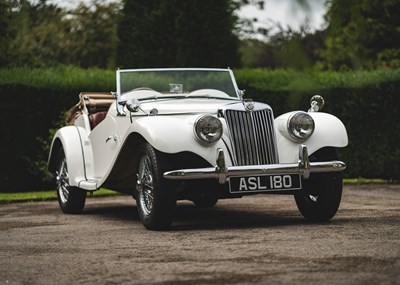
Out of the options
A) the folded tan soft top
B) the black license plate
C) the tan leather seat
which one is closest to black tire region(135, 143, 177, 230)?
the black license plate

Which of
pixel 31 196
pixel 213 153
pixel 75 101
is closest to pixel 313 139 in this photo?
pixel 213 153

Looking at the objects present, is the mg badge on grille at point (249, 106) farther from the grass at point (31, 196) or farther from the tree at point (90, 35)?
the tree at point (90, 35)

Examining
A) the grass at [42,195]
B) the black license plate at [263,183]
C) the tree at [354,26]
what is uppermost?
the tree at [354,26]

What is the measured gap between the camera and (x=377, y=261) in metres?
5.09

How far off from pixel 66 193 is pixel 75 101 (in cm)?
474

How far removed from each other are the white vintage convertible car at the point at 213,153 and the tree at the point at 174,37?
808 centimetres

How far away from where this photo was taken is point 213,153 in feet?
24.2

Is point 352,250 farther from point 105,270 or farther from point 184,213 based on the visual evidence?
point 184,213

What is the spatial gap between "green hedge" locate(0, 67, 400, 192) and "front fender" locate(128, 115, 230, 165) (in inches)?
274

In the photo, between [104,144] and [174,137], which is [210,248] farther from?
[104,144]

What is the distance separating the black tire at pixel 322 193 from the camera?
7801mm

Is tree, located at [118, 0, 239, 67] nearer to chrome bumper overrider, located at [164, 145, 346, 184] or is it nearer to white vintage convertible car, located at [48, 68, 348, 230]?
white vintage convertible car, located at [48, 68, 348, 230]

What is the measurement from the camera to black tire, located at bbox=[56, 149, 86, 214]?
399 inches

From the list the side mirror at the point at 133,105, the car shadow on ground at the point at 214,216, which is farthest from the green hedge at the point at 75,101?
the side mirror at the point at 133,105
